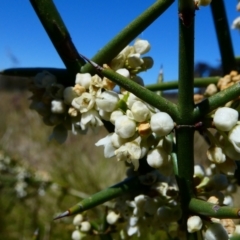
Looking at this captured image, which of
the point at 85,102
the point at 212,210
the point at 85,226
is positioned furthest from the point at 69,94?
the point at 85,226

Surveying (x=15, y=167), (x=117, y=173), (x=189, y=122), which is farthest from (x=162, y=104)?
(x=117, y=173)

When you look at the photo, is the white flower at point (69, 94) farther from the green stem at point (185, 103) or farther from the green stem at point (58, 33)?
the green stem at point (185, 103)

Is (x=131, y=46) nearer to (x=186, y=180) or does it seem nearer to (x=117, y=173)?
(x=186, y=180)

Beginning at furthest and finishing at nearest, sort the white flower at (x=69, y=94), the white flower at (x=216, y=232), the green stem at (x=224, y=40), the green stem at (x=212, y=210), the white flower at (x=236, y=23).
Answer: the white flower at (x=236, y=23)
the green stem at (x=224, y=40)
the white flower at (x=69, y=94)
the white flower at (x=216, y=232)
the green stem at (x=212, y=210)

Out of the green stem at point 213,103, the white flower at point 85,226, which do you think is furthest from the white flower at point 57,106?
the white flower at point 85,226

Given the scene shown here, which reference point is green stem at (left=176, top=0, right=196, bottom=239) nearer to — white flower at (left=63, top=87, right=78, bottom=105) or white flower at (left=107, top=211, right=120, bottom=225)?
white flower at (left=63, top=87, right=78, bottom=105)

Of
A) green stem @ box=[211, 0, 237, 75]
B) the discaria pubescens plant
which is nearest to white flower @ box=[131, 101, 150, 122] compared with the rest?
the discaria pubescens plant

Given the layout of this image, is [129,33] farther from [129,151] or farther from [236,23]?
[236,23]
